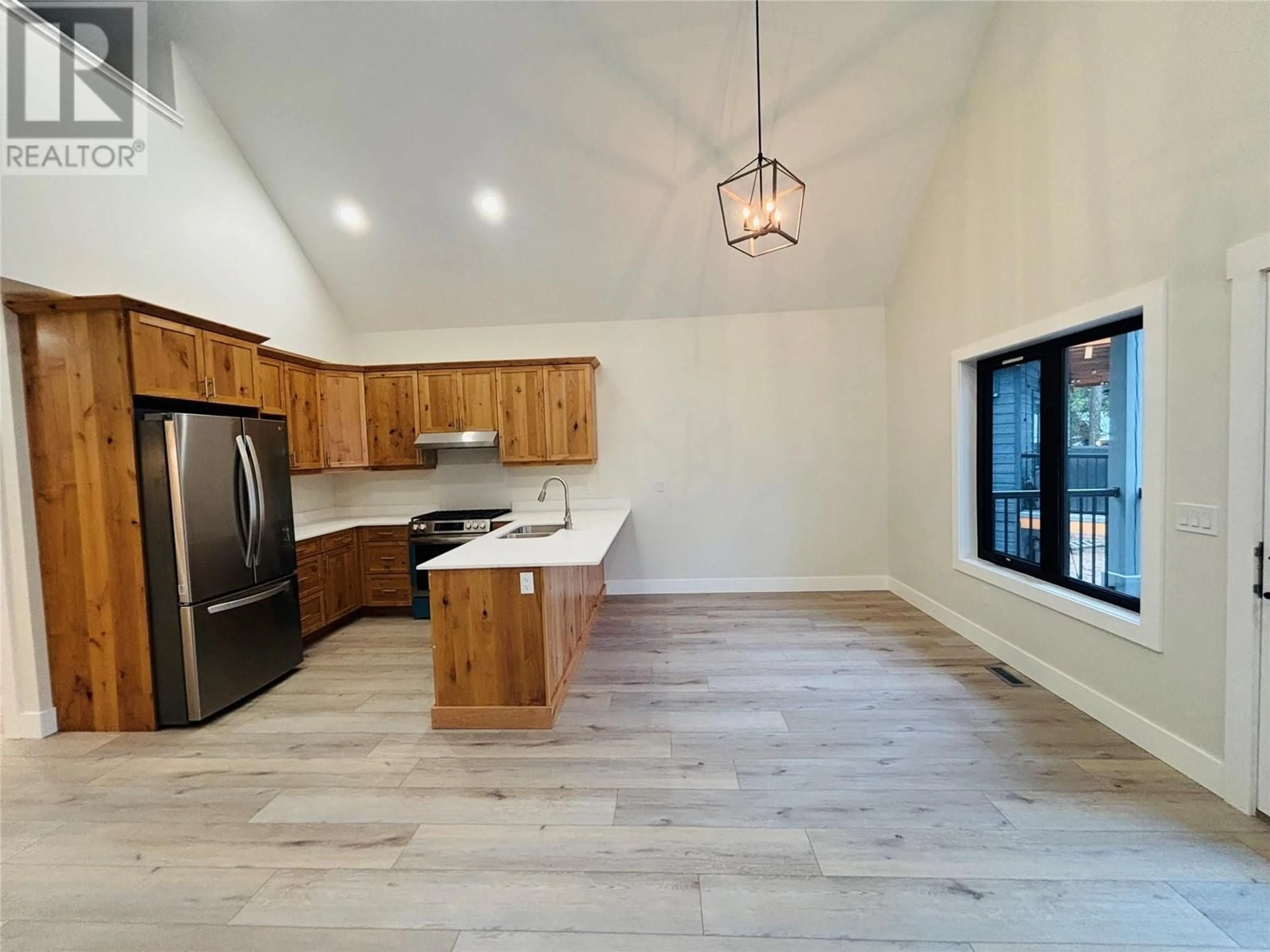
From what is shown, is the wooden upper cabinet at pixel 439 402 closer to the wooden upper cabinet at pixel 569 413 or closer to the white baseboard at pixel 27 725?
the wooden upper cabinet at pixel 569 413

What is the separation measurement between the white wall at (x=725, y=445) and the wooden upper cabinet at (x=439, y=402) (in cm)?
40

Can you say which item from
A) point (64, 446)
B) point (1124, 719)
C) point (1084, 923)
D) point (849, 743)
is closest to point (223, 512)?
point (64, 446)

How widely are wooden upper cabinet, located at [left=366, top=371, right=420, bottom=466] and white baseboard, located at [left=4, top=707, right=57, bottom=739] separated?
108 inches

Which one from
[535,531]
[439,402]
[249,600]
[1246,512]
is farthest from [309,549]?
[1246,512]

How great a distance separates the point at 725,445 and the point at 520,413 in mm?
2044

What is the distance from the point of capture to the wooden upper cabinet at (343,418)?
4.73 metres

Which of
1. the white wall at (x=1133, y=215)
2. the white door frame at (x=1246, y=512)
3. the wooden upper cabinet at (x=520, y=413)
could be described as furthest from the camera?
the wooden upper cabinet at (x=520, y=413)

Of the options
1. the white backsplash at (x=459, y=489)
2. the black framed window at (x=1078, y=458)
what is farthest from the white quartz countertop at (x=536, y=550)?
the black framed window at (x=1078, y=458)

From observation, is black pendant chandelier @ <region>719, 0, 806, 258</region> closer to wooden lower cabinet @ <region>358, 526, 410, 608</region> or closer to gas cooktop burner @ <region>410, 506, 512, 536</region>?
gas cooktop burner @ <region>410, 506, 512, 536</region>

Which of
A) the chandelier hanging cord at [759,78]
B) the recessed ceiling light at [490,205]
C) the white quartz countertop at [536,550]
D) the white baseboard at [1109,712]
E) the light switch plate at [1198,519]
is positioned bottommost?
the white baseboard at [1109,712]

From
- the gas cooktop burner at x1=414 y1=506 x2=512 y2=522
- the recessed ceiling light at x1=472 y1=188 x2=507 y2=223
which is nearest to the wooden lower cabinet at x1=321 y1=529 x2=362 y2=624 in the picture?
the gas cooktop burner at x1=414 y1=506 x2=512 y2=522

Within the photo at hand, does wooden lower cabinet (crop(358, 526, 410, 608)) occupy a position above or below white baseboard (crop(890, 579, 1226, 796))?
above

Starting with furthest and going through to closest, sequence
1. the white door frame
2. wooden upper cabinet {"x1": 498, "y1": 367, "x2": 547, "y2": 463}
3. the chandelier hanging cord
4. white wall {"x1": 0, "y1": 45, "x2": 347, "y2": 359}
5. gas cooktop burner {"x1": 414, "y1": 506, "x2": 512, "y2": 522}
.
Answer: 1. wooden upper cabinet {"x1": 498, "y1": 367, "x2": 547, "y2": 463}
2. gas cooktop burner {"x1": 414, "y1": 506, "x2": 512, "y2": 522}
3. the chandelier hanging cord
4. white wall {"x1": 0, "y1": 45, "x2": 347, "y2": 359}
5. the white door frame

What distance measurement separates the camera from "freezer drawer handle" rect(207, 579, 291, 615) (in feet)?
→ 9.66
